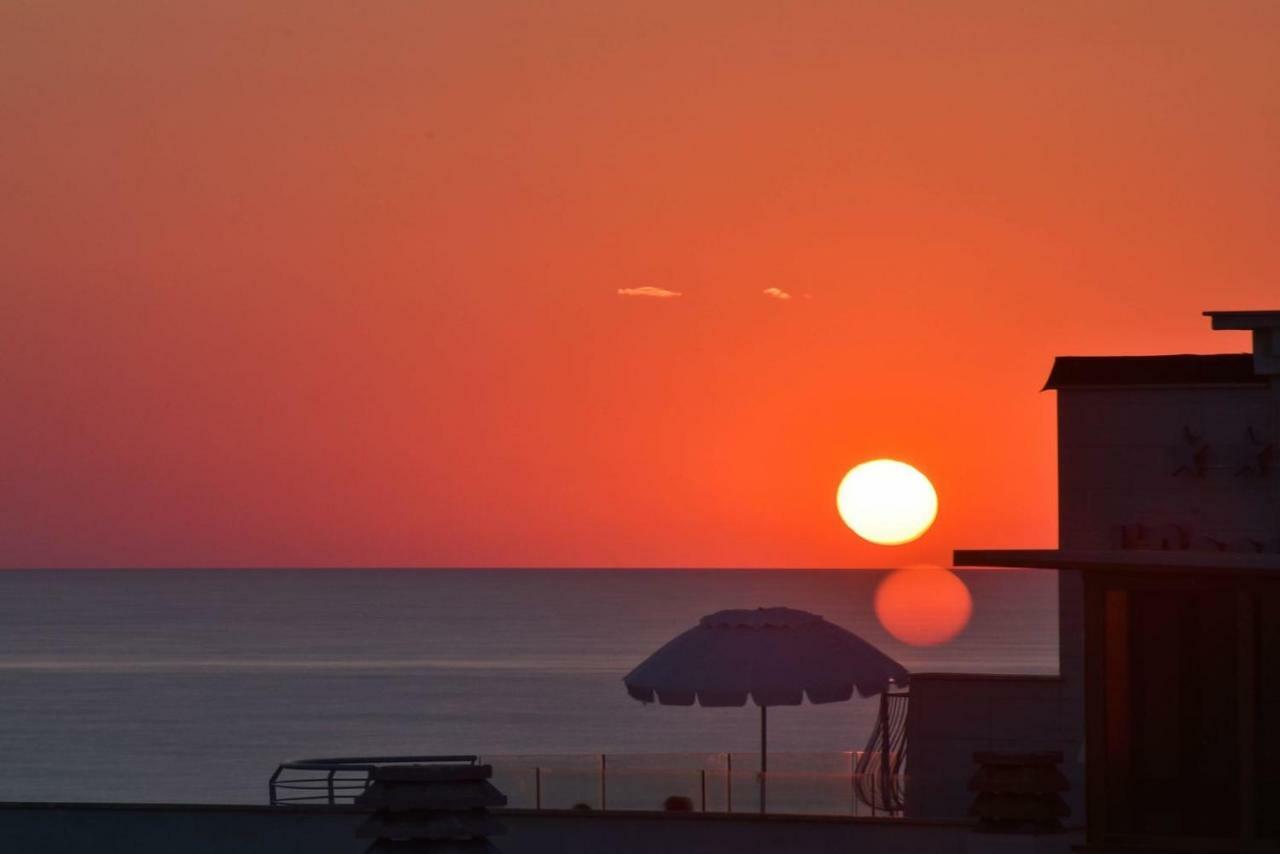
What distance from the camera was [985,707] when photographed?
2102cm

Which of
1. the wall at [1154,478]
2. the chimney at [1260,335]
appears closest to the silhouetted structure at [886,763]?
the wall at [1154,478]

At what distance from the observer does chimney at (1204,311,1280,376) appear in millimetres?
17047

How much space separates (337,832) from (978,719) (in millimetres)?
6357

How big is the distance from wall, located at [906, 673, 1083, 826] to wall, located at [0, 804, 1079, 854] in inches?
84.3

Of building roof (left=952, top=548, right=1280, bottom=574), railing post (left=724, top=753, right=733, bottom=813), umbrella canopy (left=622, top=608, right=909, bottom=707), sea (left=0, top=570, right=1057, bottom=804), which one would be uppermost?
building roof (left=952, top=548, right=1280, bottom=574)

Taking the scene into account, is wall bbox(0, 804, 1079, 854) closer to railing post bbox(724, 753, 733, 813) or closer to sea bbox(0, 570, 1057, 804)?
railing post bbox(724, 753, 733, 813)

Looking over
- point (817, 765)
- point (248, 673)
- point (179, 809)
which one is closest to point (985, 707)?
point (817, 765)

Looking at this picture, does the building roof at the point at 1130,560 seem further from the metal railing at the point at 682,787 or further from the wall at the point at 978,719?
the wall at the point at 978,719

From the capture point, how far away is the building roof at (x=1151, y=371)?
21.2 metres

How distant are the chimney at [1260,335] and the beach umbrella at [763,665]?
611cm

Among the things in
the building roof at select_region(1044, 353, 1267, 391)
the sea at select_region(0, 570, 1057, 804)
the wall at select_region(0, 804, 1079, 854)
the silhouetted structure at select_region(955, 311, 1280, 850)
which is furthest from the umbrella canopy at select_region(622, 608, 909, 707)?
the sea at select_region(0, 570, 1057, 804)

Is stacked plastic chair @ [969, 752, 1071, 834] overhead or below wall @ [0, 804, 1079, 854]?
overhead

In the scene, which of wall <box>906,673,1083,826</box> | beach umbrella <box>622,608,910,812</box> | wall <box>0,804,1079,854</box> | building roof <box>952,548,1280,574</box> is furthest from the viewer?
beach umbrella <box>622,608,910,812</box>

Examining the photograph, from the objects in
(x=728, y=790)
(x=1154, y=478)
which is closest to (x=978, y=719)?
(x=728, y=790)
